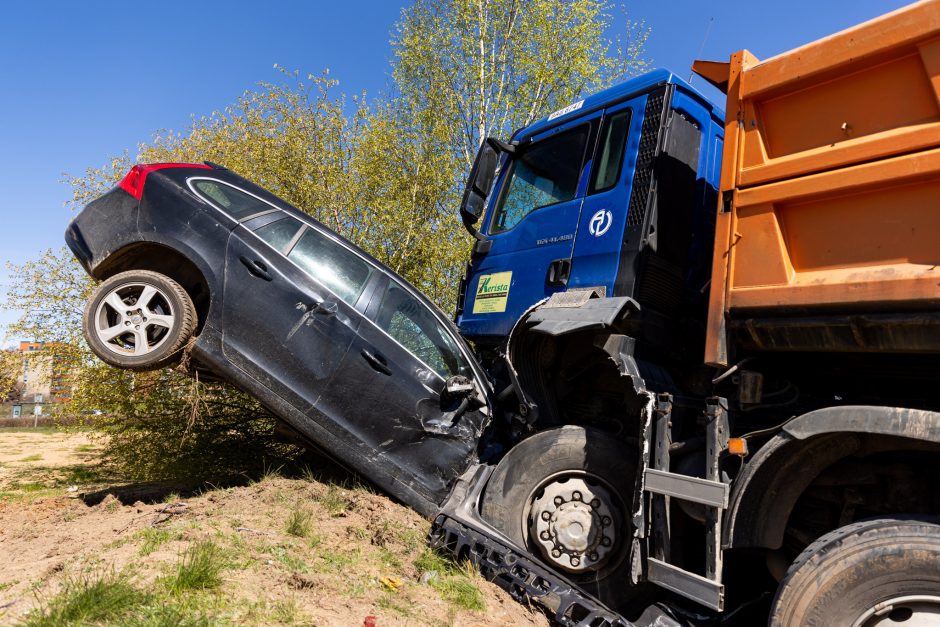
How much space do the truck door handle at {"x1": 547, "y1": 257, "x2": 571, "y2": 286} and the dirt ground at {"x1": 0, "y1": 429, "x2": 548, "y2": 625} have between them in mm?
1861

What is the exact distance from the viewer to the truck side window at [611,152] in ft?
13.2

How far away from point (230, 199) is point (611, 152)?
276 cm

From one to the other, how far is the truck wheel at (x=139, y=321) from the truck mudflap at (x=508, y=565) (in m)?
2.16

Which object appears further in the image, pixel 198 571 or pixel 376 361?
pixel 376 361

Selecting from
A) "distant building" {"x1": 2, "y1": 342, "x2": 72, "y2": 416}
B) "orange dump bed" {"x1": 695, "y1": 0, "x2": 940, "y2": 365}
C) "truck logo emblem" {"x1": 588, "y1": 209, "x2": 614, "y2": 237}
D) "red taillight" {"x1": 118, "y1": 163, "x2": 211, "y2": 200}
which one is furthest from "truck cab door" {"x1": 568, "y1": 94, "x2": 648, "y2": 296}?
"distant building" {"x1": 2, "y1": 342, "x2": 72, "y2": 416}

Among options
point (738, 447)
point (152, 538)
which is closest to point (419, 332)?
point (152, 538)

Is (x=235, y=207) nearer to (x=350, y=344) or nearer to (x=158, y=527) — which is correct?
(x=350, y=344)

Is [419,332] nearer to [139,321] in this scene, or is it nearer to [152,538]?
[139,321]

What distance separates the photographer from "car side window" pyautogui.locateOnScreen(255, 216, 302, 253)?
4398 millimetres

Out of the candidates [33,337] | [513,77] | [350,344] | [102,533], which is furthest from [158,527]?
[513,77]

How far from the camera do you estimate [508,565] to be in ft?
11.3

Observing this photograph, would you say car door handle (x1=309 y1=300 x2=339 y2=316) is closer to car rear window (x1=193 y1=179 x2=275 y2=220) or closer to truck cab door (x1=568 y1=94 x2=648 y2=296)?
car rear window (x1=193 y1=179 x2=275 y2=220)

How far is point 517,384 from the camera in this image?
3.90 m

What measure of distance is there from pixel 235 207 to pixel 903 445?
4191 millimetres
